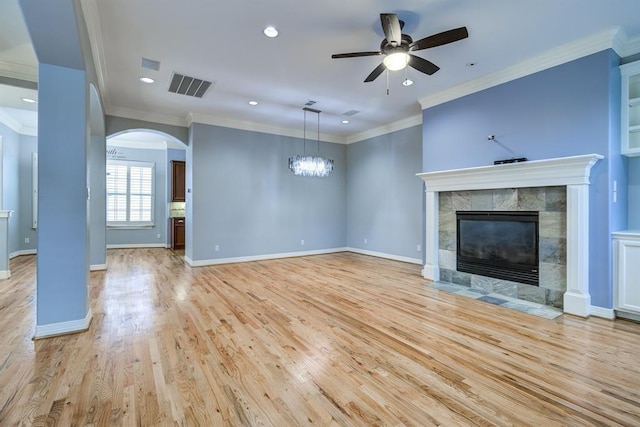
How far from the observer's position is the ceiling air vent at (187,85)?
4449 mm

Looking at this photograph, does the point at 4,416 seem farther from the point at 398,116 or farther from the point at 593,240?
the point at 398,116

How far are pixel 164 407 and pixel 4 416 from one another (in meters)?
0.89

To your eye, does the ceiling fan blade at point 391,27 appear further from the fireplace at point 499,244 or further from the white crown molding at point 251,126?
the white crown molding at point 251,126

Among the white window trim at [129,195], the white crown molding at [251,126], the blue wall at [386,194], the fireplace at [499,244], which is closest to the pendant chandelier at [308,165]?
the white crown molding at [251,126]

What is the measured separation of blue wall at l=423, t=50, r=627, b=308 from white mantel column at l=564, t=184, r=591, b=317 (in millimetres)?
91

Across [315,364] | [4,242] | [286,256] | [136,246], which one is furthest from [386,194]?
[136,246]

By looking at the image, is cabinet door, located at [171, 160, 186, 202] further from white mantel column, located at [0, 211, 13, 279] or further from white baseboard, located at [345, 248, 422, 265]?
white baseboard, located at [345, 248, 422, 265]

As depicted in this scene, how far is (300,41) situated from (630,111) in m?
3.92

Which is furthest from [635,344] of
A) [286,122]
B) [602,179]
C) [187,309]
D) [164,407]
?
[286,122]

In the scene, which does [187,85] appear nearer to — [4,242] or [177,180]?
[4,242]

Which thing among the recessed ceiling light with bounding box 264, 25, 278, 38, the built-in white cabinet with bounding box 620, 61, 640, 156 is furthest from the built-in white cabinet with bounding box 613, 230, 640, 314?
the recessed ceiling light with bounding box 264, 25, 278, 38

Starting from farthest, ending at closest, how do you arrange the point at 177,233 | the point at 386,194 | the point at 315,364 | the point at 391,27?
1. the point at 177,233
2. the point at 386,194
3. the point at 391,27
4. the point at 315,364

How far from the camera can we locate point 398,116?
6.32 metres

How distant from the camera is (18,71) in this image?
156 inches
